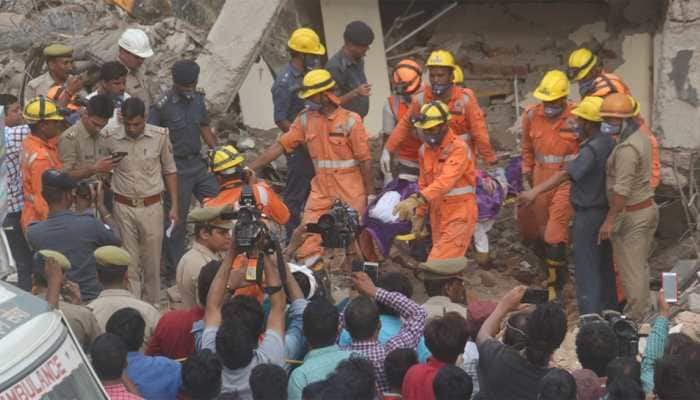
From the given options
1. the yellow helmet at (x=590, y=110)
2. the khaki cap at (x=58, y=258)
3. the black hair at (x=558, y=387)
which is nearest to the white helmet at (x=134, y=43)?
the yellow helmet at (x=590, y=110)

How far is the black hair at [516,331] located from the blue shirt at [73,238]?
3.32m

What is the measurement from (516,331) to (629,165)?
3.38 metres

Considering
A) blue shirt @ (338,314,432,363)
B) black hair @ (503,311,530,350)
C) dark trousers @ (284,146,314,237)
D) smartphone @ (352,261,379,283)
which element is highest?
smartphone @ (352,261,379,283)

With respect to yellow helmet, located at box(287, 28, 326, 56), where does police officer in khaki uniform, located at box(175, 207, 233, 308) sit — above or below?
below

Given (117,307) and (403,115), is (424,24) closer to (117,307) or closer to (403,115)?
(403,115)

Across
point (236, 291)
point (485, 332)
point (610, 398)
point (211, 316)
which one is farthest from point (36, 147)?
point (610, 398)

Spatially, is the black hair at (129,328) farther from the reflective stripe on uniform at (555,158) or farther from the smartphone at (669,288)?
the reflective stripe on uniform at (555,158)

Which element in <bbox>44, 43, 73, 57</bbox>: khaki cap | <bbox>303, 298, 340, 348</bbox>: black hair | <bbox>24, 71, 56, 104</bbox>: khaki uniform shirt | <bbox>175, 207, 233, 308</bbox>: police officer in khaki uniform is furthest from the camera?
<bbox>24, 71, 56, 104</bbox>: khaki uniform shirt

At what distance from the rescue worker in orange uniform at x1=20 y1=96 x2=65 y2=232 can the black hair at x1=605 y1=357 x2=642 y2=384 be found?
5.18 meters

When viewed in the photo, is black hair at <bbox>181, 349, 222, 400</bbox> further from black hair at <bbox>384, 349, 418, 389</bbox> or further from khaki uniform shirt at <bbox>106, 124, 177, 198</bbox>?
khaki uniform shirt at <bbox>106, 124, 177, 198</bbox>

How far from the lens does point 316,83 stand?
11.4m

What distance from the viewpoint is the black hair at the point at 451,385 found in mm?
6980

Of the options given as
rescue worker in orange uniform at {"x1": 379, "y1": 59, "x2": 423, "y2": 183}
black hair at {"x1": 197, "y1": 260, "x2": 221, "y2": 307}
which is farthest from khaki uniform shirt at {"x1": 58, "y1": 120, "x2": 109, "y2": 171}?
black hair at {"x1": 197, "y1": 260, "x2": 221, "y2": 307}

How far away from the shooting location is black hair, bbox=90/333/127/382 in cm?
705
